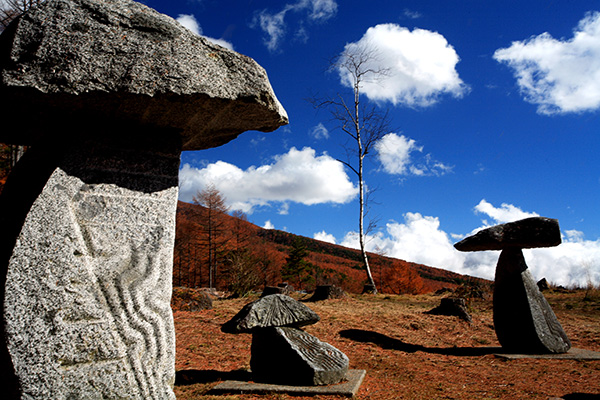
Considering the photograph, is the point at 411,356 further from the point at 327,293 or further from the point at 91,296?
the point at 91,296

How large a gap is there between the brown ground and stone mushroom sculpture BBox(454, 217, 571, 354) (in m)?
0.47

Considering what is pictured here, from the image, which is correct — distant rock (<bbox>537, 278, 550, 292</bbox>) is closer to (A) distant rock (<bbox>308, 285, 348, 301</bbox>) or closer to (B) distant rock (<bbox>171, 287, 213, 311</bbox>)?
(A) distant rock (<bbox>308, 285, 348, 301</bbox>)

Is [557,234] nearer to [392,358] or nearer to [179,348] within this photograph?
[392,358]

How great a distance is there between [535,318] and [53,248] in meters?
6.86

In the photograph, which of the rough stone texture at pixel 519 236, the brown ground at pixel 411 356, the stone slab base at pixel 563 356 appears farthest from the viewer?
the rough stone texture at pixel 519 236

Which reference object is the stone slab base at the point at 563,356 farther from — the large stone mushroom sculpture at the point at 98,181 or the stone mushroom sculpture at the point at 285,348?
the large stone mushroom sculpture at the point at 98,181

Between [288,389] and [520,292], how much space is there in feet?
14.9

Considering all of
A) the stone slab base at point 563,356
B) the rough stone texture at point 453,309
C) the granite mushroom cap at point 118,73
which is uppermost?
the granite mushroom cap at point 118,73

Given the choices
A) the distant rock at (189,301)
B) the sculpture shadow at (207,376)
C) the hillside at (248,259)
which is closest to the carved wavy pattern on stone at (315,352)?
the sculpture shadow at (207,376)

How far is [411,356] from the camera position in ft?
20.9

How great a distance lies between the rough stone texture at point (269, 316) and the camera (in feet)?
14.3

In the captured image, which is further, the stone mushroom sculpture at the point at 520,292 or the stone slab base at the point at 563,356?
the stone mushroom sculpture at the point at 520,292

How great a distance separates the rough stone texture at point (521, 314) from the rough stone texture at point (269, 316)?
153 inches

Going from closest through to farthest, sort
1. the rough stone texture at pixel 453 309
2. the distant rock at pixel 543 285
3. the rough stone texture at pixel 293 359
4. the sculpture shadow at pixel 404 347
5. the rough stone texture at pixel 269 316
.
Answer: the rough stone texture at pixel 293 359
the rough stone texture at pixel 269 316
the sculpture shadow at pixel 404 347
the rough stone texture at pixel 453 309
the distant rock at pixel 543 285
